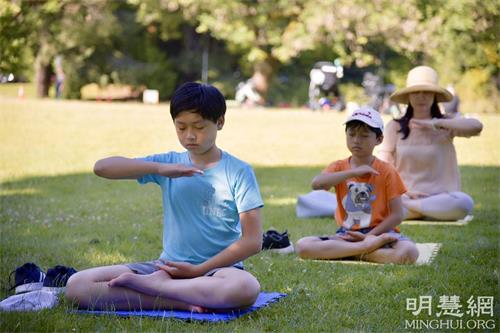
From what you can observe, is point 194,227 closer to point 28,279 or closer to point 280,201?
point 28,279

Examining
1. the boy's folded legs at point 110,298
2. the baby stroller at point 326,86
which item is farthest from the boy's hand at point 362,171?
the baby stroller at point 326,86

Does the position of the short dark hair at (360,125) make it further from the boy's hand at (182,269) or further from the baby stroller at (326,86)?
the baby stroller at (326,86)

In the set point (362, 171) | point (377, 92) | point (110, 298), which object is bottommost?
point (110, 298)

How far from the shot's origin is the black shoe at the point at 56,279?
470 centimetres

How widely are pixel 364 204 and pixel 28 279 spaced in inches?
95.5

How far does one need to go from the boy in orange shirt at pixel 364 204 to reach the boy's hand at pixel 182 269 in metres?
1.74

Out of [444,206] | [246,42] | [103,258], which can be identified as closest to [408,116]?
[444,206]

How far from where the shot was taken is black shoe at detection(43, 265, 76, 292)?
4.70 meters

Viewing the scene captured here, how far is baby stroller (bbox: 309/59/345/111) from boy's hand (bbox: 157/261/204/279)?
22889mm

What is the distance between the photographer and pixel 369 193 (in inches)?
230

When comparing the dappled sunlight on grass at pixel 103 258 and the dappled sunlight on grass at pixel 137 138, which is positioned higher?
the dappled sunlight on grass at pixel 137 138

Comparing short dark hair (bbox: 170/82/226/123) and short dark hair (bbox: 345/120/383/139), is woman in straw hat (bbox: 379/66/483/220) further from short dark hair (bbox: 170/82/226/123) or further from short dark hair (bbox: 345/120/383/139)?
short dark hair (bbox: 170/82/226/123)

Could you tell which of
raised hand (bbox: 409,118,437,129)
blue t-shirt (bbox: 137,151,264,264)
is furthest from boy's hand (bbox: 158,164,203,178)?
raised hand (bbox: 409,118,437,129)

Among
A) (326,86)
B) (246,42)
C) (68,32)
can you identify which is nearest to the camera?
(326,86)
